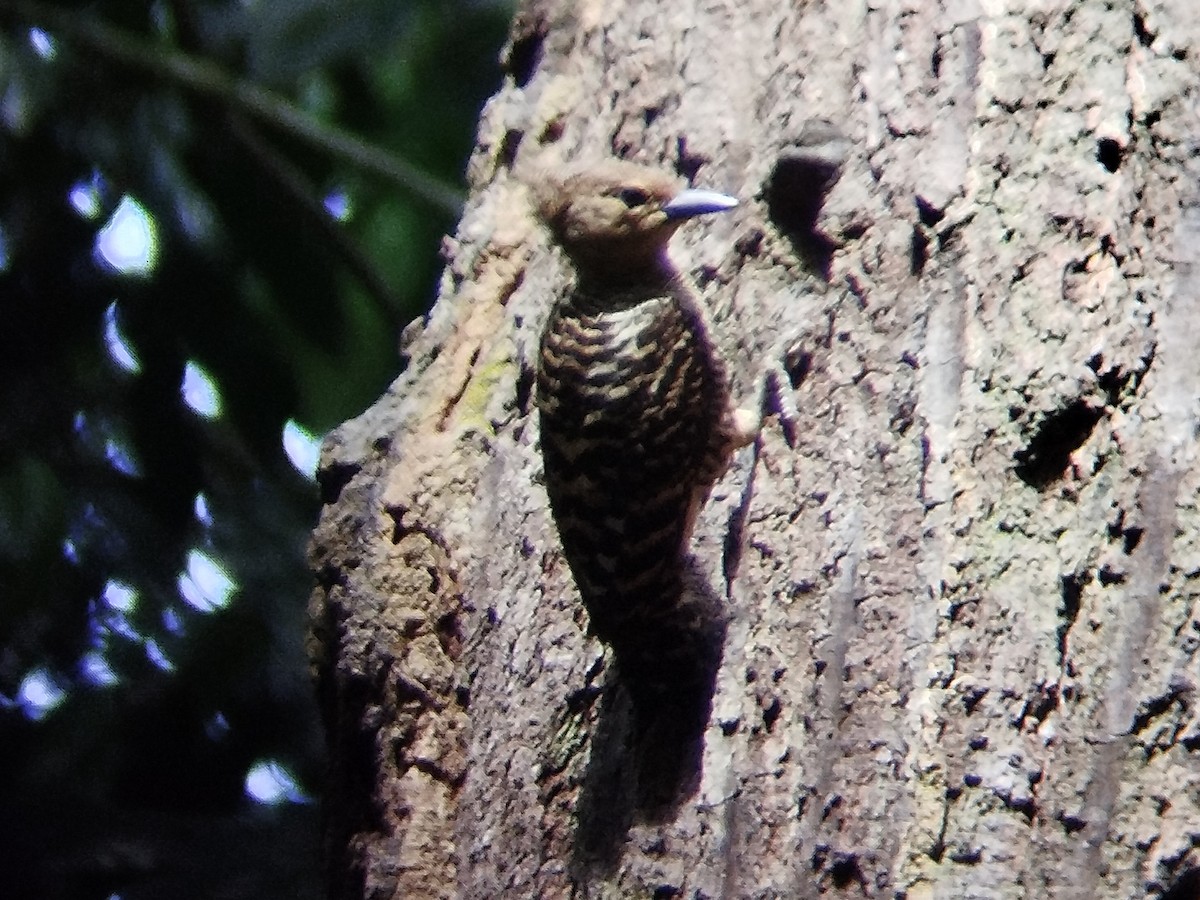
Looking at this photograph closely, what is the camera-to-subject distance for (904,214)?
2.04 metres

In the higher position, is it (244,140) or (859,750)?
(244,140)

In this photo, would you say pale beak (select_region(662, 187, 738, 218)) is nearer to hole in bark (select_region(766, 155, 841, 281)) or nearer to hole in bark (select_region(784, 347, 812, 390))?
hole in bark (select_region(766, 155, 841, 281))

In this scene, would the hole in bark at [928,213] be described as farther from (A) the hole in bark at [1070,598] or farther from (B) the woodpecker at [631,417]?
(A) the hole in bark at [1070,598]

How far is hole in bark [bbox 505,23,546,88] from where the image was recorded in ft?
9.85

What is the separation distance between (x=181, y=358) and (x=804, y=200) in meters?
1.59

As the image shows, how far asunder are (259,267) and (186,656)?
0.92m

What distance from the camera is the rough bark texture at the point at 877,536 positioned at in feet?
5.67

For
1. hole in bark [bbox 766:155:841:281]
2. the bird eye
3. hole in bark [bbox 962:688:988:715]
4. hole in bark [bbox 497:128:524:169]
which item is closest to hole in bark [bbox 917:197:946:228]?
hole in bark [bbox 766:155:841:281]

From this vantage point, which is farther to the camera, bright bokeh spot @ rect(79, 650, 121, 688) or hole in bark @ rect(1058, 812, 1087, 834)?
bright bokeh spot @ rect(79, 650, 121, 688)

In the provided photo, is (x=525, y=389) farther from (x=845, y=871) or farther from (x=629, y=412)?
(x=845, y=871)

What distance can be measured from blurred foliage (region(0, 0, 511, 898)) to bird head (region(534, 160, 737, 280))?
91cm

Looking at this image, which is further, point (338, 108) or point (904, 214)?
point (338, 108)

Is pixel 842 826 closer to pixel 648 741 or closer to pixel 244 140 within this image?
pixel 648 741

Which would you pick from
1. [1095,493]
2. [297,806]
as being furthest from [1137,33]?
[297,806]
